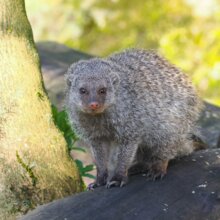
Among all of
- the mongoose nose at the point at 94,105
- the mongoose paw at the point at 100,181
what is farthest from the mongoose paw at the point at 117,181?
the mongoose nose at the point at 94,105

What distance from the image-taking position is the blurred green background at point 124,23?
891 cm

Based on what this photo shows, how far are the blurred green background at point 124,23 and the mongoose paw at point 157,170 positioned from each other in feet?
17.2

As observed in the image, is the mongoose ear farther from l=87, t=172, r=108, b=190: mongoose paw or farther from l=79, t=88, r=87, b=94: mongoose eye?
l=87, t=172, r=108, b=190: mongoose paw

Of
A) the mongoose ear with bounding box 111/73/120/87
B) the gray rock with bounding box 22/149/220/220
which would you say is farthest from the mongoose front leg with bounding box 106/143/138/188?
the mongoose ear with bounding box 111/73/120/87

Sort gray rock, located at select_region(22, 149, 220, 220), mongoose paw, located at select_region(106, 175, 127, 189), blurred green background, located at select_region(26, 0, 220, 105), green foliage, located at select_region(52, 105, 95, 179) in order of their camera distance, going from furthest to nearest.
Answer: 1. blurred green background, located at select_region(26, 0, 220, 105)
2. green foliage, located at select_region(52, 105, 95, 179)
3. mongoose paw, located at select_region(106, 175, 127, 189)
4. gray rock, located at select_region(22, 149, 220, 220)

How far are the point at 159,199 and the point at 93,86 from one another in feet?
2.81

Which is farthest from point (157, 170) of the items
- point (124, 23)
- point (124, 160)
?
point (124, 23)

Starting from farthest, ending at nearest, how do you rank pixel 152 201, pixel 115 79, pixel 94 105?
pixel 115 79 → pixel 94 105 → pixel 152 201

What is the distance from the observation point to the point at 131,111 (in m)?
3.64

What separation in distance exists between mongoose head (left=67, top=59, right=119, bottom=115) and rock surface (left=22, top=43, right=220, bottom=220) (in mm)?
504

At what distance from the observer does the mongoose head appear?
3.44 meters

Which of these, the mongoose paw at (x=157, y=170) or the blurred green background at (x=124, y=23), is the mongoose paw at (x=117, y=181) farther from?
the blurred green background at (x=124, y=23)

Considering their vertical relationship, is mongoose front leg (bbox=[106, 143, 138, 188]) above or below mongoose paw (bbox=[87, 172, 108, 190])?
above

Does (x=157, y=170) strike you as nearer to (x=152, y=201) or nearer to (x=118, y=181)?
(x=118, y=181)
